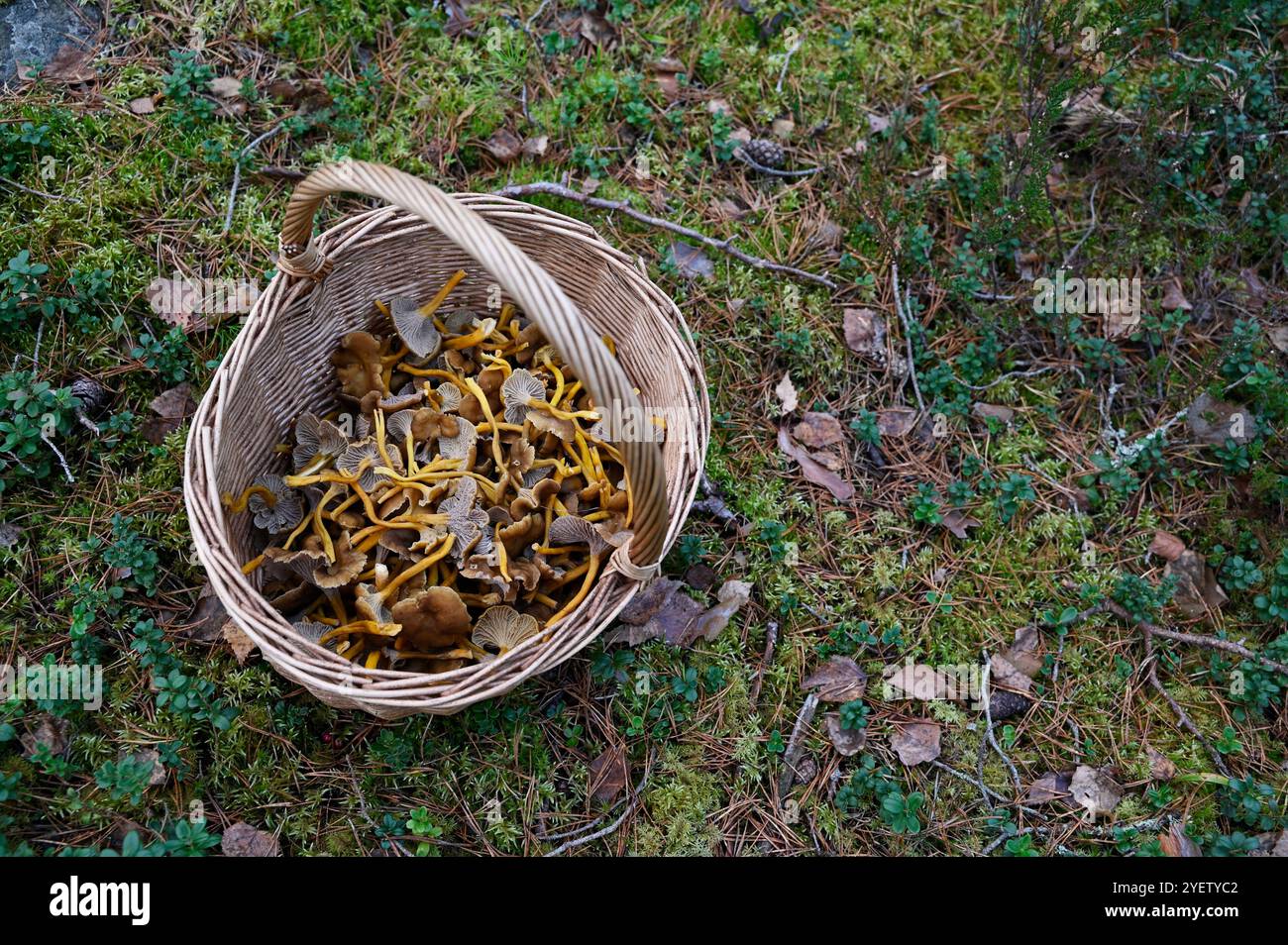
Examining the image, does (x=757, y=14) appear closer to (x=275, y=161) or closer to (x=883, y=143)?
(x=883, y=143)

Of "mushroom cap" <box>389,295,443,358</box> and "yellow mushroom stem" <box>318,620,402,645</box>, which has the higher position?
"mushroom cap" <box>389,295,443,358</box>

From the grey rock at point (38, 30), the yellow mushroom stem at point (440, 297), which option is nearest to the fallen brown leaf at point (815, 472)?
the yellow mushroom stem at point (440, 297)

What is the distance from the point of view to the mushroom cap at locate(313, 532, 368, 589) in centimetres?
265

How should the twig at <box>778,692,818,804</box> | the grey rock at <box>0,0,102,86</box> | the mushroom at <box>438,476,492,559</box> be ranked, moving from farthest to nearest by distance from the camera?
1. the grey rock at <box>0,0,102,86</box>
2. the twig at <box>778,692,818,804</box>
3. the mushroom at <box>438,476,492,559</box>

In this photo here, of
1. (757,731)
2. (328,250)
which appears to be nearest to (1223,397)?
(757,731)

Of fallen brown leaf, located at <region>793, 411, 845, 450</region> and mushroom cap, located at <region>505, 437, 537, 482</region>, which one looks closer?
mushroom cap, located at <region>505, 437, 537, 482</region>

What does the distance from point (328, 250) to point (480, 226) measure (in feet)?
3.23

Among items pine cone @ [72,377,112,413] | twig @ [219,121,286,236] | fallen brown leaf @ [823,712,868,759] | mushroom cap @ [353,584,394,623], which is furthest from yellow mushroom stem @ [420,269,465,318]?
fallen brown leaf @ [823,712,868,759]

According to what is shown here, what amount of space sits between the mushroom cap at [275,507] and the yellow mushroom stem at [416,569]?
40 centimetres

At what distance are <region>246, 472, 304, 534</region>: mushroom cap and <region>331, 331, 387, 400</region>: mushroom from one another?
1.38 ft

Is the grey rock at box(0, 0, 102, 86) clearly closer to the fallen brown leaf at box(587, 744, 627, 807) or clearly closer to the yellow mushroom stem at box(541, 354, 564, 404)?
the yellow mushroom stem at box(541, 354, 564, 404)

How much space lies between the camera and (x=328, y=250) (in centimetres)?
285

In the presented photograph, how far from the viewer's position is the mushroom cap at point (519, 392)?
299 centimetres

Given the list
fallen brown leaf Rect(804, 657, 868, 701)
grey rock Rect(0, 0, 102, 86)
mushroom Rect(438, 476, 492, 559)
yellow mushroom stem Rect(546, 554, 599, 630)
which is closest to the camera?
yellow mushroom stem Rect(546, 554, 599, 630)
